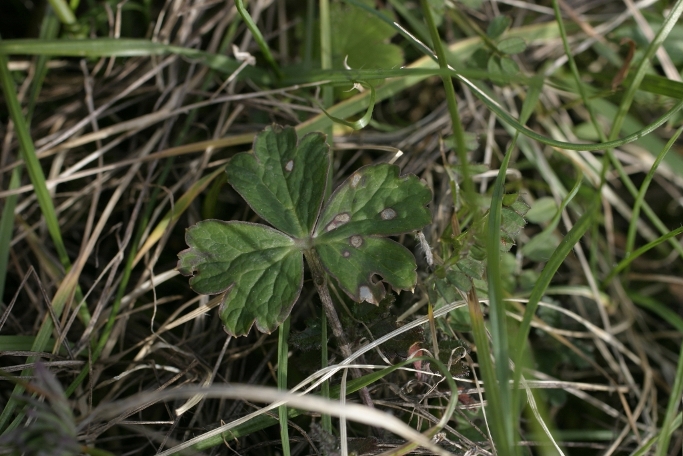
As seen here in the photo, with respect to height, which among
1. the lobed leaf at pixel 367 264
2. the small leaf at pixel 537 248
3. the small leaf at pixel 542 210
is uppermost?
the lobed leaf at pixel 367 264

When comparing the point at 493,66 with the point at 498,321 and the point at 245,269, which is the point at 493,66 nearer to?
the point at 498,321

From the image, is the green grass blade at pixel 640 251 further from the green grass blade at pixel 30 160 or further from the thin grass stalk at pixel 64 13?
the thin grass stalk at pixel 64 13

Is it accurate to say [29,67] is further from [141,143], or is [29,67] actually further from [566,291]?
[566,291]

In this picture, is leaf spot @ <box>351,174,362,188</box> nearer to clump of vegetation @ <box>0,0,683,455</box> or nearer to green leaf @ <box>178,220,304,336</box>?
clump of vegetation @ <box>0,0,683,455</box>

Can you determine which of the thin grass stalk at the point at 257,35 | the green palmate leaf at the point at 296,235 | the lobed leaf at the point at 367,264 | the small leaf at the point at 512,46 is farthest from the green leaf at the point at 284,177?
the small leaf at the point at 512,46

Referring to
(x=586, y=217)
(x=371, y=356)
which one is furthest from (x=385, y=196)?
(x=586, y=217)

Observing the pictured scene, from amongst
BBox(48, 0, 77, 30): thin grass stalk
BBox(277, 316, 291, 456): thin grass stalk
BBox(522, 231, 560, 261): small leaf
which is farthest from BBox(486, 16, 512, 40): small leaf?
BBox(48, 0, 77, 30): thin grass stalk
